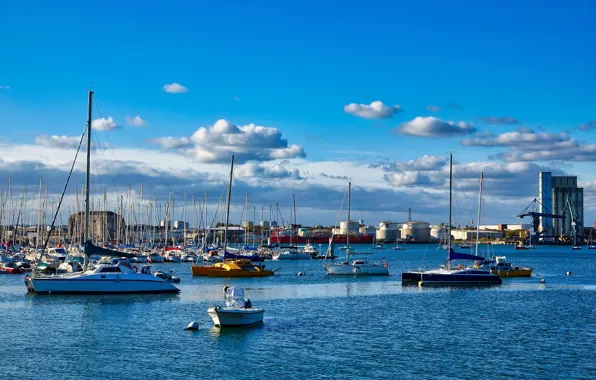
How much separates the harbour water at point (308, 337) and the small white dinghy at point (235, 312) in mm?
588

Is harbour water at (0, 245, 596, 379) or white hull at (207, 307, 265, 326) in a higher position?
white hull at (207, 307, 265, 326)

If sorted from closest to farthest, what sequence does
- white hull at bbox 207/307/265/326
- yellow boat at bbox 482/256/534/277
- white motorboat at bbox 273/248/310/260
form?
white hull at bbox 207/307/265/326
yellow boat at bbox 482/256/534/277
white motorboat at bbox 273/248/310/260

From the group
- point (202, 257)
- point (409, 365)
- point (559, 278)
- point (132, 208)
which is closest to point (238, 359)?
point (409, 365)

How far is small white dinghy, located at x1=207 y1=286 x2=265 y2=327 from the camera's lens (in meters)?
44.2

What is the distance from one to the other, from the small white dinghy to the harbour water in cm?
59

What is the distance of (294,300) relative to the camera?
2532 inches

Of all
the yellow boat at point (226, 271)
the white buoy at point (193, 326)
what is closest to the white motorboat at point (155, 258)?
the yellow boat at point (226, 271)

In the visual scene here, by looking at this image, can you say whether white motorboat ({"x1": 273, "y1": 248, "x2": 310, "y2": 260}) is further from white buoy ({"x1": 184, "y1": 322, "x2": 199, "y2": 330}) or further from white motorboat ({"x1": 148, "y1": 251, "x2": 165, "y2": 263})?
white buoy ({"x1": 184, "y1": 322, "x2": 199, "y2": 330})

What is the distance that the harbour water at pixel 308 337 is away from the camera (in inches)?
1357

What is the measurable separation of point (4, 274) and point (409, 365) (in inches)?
2917

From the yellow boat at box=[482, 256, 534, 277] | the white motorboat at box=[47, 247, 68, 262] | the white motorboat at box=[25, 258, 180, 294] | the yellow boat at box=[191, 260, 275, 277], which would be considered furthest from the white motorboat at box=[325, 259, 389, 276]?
the white motorboat at box=[47, 247, 68, 262]

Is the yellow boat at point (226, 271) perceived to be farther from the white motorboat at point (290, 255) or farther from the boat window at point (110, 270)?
the white motorboat at point (290, 255)

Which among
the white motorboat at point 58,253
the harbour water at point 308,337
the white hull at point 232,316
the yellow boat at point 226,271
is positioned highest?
the white motorboat at point 58,253

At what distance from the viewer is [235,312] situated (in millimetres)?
44125
